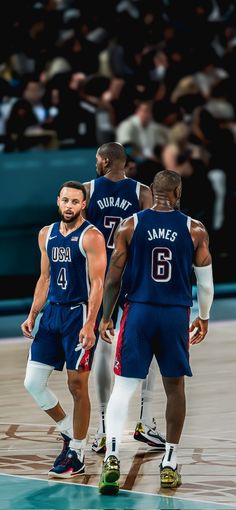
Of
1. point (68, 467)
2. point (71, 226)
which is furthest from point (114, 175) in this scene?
point (68, 467)

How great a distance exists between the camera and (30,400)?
11.5m

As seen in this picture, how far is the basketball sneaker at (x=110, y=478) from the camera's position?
314 inches

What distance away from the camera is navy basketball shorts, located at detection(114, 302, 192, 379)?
8.13 metres

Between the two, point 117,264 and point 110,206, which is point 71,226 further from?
point 110,206

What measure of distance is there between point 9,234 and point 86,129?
1.79 m

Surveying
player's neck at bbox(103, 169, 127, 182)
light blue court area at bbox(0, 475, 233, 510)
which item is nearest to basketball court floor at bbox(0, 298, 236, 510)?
light blue court area at bbox(0, 475, 233, 510)

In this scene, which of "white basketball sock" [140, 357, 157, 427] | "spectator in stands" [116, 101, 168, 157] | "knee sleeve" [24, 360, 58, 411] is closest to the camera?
"knee sleeve" [24, 360, 58, 411]

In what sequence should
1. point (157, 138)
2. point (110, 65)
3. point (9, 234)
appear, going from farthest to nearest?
point (110, 65) < point (157, 138) < point (9, 234)

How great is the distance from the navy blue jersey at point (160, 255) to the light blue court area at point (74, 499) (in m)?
1.12

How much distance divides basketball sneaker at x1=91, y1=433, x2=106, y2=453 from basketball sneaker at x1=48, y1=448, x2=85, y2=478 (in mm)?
680

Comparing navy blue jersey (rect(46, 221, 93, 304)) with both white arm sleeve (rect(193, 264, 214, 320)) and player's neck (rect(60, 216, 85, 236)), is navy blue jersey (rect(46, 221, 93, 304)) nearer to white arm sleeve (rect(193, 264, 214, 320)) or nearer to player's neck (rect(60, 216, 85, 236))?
player's neck (rect(60, 216, 85, 236))

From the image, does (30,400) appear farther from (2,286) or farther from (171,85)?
(171,85)

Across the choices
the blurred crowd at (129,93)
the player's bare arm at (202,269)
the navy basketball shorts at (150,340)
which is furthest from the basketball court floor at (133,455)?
the blurred crowd at (129,93)

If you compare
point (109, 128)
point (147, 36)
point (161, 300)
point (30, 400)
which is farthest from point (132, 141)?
point (161, 300)
